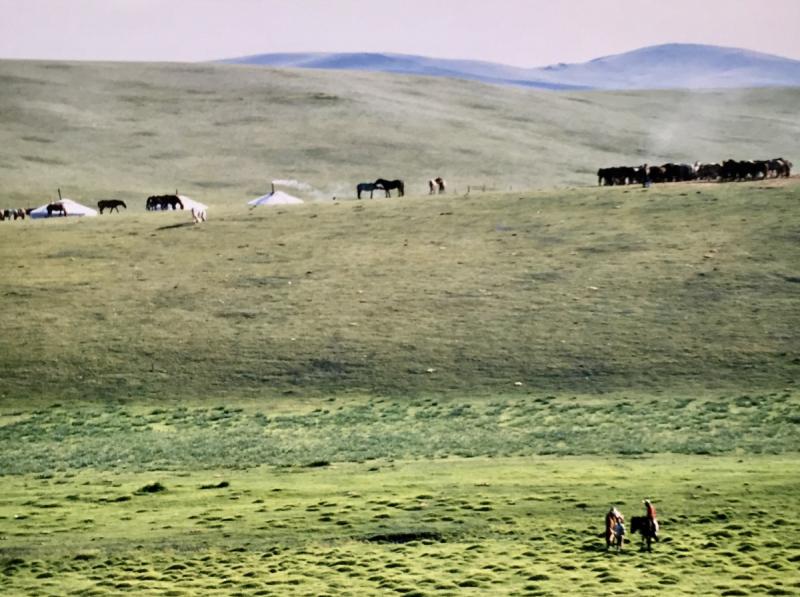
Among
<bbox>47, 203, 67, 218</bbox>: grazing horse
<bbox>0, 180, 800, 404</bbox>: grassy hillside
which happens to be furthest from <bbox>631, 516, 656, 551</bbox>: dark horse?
<bbox>47, 203, 67, 218</bbox>: grazing horse

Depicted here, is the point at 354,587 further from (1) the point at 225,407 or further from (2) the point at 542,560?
(1) the point at 225,407

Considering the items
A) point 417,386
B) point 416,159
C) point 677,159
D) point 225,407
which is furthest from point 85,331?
point 677,159

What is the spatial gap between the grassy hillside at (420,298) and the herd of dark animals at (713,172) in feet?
10.8

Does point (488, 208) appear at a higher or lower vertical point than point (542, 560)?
higher

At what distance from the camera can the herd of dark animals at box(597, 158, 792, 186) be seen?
6181 cm

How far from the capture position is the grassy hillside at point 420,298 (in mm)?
38031

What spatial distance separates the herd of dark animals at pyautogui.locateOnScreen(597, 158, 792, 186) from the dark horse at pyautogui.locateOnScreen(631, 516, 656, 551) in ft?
144

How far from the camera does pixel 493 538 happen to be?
75.2ft

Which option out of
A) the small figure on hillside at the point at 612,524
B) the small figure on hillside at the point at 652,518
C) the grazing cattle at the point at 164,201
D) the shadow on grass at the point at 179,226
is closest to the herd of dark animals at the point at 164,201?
the grazing cattle at the point at 164,201

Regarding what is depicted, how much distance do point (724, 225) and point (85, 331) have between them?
3234cm

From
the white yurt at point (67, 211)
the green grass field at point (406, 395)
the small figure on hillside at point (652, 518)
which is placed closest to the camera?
the small figure on hillside at point (652, 518)

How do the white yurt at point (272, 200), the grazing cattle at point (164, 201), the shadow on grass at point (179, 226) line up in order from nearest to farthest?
1. the shadow on grass at point (179, 226)
2. the grazing cattle at point (164, 201)
3. the white yurt at point (272, 200)

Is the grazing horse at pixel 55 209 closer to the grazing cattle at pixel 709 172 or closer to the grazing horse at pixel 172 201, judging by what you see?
the grazing horse at pixel 172 201

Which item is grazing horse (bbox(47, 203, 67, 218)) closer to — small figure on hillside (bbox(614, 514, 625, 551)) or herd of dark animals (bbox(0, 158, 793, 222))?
herd of dark animals (bbox(0, 158, 793, 222))
